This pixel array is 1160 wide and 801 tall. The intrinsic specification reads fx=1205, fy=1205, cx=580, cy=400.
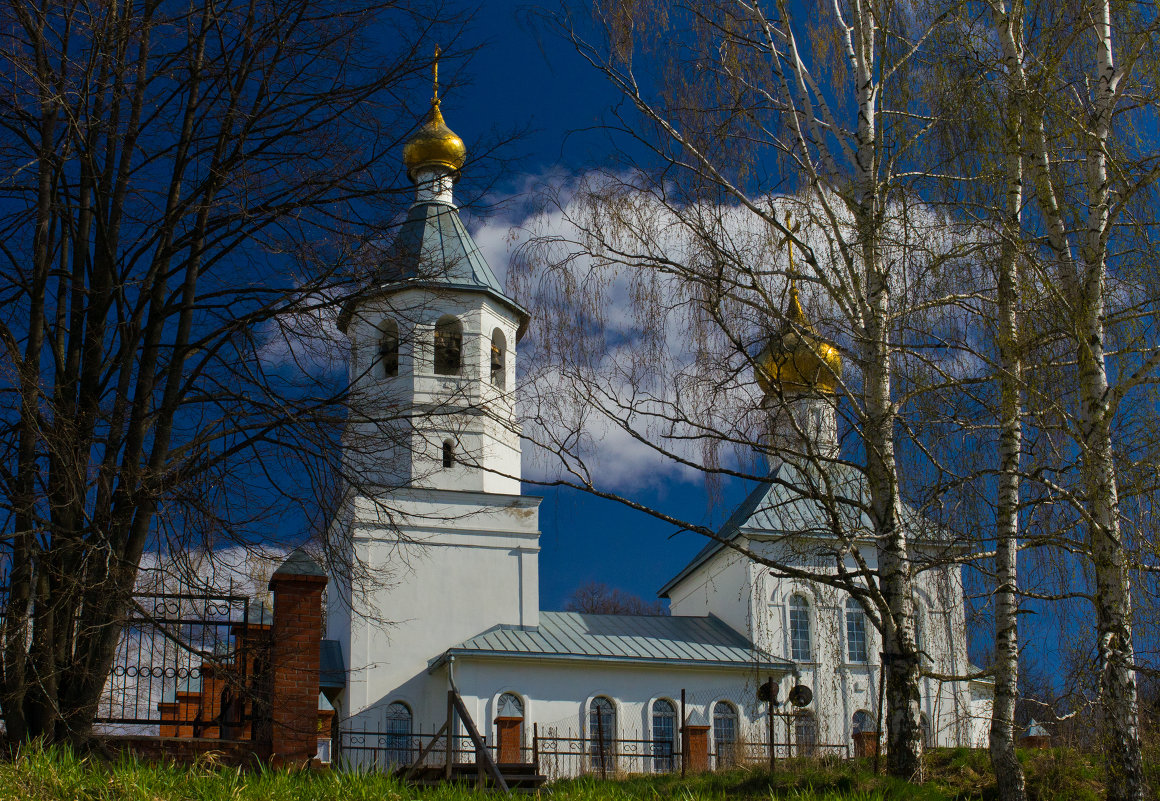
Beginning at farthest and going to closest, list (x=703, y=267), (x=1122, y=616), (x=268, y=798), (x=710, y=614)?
(x=710, y=614)
(x=703, y=267)
(x=1122, y=616)
(x=268, y=798)

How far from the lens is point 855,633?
28.1 meters

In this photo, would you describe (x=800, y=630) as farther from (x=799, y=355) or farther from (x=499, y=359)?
(x=799, y=355)

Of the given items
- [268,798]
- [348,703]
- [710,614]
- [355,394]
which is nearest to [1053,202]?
[355,394]

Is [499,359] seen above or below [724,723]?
above

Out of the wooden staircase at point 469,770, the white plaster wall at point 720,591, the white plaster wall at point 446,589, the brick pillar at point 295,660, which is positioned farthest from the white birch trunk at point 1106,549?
the white plaster wall at point 720,591

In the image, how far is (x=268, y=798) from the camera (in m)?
6.68

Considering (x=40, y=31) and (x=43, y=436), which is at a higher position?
(x=40, y=31)

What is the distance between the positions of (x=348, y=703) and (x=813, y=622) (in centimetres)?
1096

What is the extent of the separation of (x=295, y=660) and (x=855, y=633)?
21013 millimetres

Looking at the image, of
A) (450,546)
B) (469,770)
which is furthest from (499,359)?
(469,770)

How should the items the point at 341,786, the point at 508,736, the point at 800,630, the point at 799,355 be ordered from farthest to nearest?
1. the point at 800,630
2. the point at 508,736
3. the point at 799,355
4. the point at 341,786

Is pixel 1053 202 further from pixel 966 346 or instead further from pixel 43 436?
pixel 43 436

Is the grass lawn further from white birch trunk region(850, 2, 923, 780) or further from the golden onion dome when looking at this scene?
the golden onion dome

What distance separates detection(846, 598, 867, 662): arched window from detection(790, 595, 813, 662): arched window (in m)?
0.93
